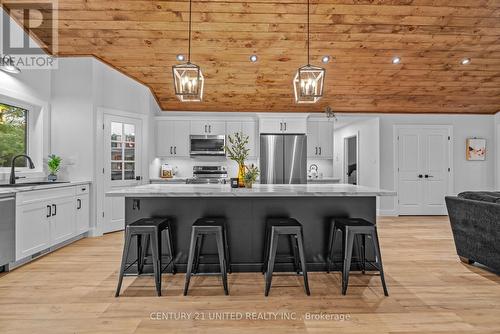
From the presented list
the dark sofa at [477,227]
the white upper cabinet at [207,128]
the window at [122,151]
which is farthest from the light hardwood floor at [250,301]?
the white upper cabinet at [207,128]

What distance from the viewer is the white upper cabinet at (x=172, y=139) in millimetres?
6219

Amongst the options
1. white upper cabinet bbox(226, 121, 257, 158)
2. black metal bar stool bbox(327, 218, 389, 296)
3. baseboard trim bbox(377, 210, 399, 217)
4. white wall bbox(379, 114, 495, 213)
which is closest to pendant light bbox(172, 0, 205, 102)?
black metal bar stool bbox(327, 218, 389, 296)

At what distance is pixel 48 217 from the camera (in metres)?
3.68

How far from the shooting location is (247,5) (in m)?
3.83

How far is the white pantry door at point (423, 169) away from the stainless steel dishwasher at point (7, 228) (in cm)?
685

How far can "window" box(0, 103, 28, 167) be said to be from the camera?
3967 millimetres

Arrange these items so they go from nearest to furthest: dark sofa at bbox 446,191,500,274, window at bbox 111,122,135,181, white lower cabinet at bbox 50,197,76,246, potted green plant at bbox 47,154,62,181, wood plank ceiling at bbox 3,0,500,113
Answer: dark sofa at bbox 446,191,500,274 < white lower cabinet at bbox 50,197,76,246 < wood plank ceiling at bbox 3,0,500,113 < potted green plant at bbox 47,154,62,181 < window at bbox 111,122,135,181

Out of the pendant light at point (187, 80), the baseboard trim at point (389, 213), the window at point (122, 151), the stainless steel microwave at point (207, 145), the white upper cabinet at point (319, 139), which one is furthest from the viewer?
the baseboard trim at point (389, 213)

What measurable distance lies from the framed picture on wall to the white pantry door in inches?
18.7

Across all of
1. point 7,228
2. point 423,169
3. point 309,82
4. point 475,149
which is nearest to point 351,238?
point 309,82

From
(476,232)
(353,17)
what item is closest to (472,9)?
(353,17)

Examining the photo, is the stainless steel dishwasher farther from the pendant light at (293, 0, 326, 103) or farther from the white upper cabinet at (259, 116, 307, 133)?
the white upper cabinet at (259, 116, 307, 133)

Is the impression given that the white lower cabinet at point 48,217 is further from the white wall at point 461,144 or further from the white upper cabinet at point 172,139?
the white wall at point 461,144

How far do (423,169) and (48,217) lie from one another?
281 inches
